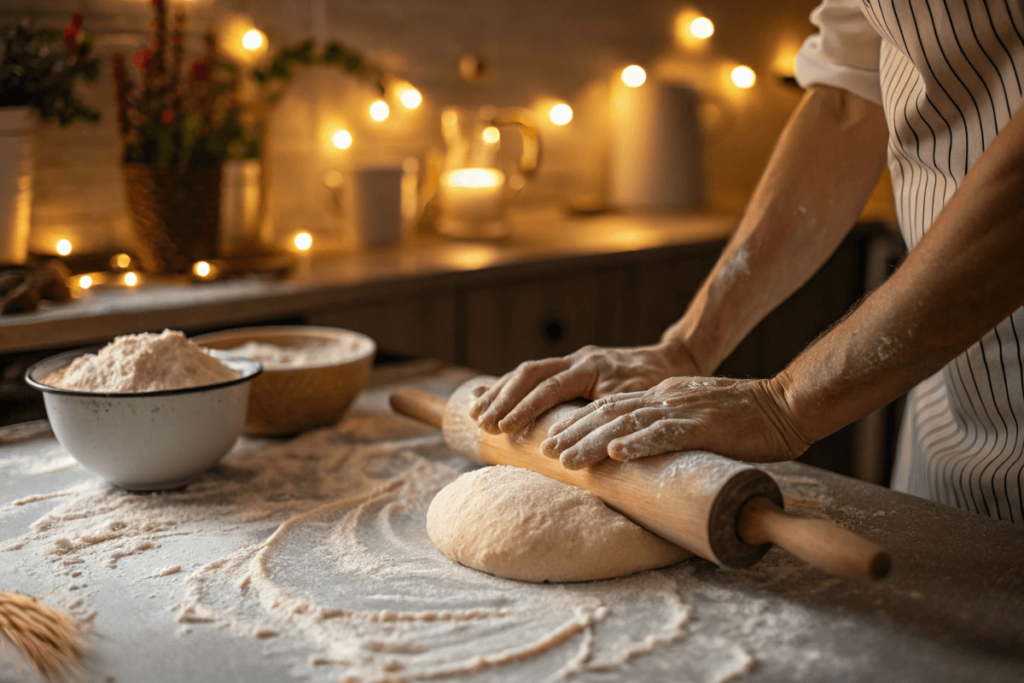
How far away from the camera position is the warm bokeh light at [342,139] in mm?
2292

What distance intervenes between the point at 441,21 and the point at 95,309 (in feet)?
4.62

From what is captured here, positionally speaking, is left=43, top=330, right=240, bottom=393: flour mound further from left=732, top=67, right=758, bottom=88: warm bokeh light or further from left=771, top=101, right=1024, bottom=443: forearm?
left=732, top=67, right=758, bottom=88: warm bokeh light

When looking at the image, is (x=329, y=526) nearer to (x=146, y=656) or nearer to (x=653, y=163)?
(x=146, y=656)

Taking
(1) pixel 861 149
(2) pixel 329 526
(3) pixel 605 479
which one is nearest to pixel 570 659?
(3) pixel 605 479

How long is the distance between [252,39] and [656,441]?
5.68 feet

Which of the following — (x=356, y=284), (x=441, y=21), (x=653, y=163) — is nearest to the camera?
(x=356, y=284)

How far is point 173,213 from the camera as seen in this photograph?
1732 mm

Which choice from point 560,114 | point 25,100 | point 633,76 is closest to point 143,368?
point 25,100

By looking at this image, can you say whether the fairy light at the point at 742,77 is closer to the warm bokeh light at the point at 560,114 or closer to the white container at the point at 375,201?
the warm bokeh light at the point at 560,114

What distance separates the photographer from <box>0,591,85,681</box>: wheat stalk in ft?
1.92

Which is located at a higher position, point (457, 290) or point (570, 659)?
point (457, 290)

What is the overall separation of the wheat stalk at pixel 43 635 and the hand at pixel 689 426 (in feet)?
1.40

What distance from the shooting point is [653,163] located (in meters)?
2.88

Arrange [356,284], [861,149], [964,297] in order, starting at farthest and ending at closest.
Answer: [356,284]
[861,149]
[964,297]
